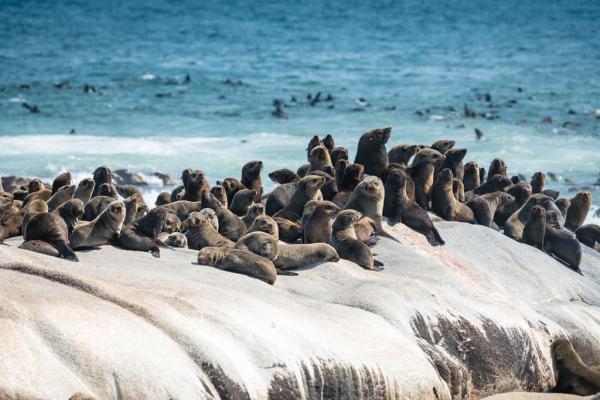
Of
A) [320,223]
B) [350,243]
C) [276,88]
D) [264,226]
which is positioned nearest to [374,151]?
[320,223]

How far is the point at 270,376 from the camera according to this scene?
765 cm

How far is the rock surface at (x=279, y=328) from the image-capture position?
7.00 meters

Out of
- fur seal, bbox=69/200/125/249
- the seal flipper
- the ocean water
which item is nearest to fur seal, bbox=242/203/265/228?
fur seal, bbox=69/200/125/249

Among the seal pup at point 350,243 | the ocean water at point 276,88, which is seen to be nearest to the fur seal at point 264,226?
the seal pup at point 350,243

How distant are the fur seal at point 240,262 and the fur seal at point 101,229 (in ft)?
3.25

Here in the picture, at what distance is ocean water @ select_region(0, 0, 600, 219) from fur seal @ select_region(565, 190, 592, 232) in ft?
22.8

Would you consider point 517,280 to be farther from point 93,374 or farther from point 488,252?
point 93,374

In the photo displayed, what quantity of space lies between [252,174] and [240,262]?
4.47 metres

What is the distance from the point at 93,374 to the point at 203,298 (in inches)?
56.2

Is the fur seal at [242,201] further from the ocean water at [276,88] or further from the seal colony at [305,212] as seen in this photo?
the ocean water at [276,88]

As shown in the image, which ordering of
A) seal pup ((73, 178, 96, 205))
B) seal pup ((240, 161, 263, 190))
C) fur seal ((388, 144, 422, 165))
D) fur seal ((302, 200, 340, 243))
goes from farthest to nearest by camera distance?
fur seal ((388, 144, 422, 165)) → seal pup ((240, 161, 263, 190)) → seal pup ((73, 178, 96, 205)) → fur seal ((302, 200, 340, 243))

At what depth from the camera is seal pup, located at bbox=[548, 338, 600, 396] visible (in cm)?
949

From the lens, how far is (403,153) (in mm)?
14414

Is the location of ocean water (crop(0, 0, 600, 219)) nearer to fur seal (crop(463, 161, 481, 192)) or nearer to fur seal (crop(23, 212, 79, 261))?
fur seal (crop(463, 161, 481, 192))
